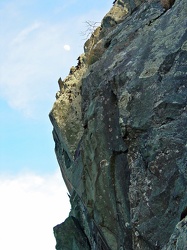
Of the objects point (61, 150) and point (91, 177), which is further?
point (61, 150)

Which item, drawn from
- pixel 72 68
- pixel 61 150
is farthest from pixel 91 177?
pixel 72 68

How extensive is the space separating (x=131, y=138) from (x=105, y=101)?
2713 mm

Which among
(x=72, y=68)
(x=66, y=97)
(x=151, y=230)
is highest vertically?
(x=72, y=68)

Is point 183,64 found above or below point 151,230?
above

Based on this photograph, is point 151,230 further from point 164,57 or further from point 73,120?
point 73,120

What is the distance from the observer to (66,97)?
21.3 meters

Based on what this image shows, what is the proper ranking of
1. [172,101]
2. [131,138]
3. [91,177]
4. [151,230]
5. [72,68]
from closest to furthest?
[151,230], [172,101], [131,138], [91,177], [72,68]

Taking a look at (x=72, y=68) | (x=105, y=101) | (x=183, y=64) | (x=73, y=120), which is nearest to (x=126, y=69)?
(x=105, y=101)

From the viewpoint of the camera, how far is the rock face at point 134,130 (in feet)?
37.4

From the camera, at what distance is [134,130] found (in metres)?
13.5

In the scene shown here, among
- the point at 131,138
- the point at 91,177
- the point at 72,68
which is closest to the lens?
the point at 131,138

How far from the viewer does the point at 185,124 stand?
38.8ft

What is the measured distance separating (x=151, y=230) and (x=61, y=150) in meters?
12.6

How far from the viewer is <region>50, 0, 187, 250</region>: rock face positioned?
1140 cm
